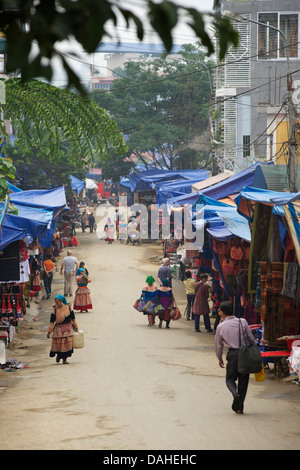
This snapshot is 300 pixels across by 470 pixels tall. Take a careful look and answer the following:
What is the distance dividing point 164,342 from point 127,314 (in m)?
4.14

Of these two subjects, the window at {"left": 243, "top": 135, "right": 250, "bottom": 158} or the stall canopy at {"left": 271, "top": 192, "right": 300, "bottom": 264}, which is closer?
the stall canopy at {"left": 271, "top": 192, "right": 300, "bottom": 264}

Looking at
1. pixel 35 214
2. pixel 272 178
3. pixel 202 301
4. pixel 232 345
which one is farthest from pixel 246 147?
pixel 232 345

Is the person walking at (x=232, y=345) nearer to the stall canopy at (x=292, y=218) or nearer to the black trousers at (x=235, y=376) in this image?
the black trousers at (x=235, y=376)

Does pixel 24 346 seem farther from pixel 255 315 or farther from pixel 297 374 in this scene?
pixel 297 374

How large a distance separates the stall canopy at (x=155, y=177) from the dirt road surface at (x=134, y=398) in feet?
65.7

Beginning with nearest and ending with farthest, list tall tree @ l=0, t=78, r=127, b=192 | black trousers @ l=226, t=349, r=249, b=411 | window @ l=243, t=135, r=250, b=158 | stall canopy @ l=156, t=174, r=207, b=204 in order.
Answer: black trousers @ l=226, t=349, r=249, b=411, tall tree @ l=0, t=78, r=127, b=192, window @ l=243, t=135, r=250, b=158, stall canopy @ l=156, t=174, r=207, b=204

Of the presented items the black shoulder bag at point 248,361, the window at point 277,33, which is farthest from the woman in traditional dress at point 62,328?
the window at point 277,33

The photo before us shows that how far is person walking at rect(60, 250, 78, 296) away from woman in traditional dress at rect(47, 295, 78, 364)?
9946mm

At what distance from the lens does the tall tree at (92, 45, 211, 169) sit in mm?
43500

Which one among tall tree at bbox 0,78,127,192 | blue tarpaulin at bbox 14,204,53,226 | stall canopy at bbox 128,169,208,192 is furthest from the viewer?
stall canopy at bbox 128,169,208,192

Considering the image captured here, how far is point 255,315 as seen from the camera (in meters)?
15.5

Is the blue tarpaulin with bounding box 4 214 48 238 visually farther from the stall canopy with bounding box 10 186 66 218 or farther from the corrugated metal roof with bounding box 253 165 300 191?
the corrugated metal roof with bounding box 253 165 300 191

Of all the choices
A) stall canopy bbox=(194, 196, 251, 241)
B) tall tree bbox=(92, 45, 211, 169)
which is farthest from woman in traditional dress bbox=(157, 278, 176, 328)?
tall tree bbox=(92, 45, 211, 169)

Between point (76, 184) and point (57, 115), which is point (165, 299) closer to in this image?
point (57, 115)
